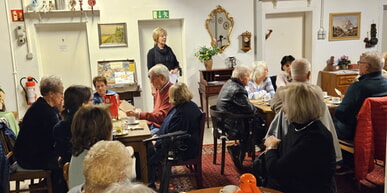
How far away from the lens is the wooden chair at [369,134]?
315 centimetres

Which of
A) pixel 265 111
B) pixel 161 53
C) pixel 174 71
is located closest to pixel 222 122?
pixel 265 111

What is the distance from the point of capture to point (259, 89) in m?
4.77

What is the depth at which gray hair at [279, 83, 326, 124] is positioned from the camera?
81.6 inches

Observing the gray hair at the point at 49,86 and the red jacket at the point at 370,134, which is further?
the red jacket at the point at 370,134

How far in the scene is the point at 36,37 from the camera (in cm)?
571

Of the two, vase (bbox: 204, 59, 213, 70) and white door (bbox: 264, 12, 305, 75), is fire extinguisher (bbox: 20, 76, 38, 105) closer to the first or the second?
vase (bbox: 204, 59, 213, 70)

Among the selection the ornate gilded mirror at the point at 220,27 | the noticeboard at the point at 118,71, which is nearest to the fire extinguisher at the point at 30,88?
the noticeboard at the point at 118,71

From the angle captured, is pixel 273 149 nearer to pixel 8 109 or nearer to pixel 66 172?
pixel 66 172

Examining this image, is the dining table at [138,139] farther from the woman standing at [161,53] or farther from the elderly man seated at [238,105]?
the woman standing at [161,53]

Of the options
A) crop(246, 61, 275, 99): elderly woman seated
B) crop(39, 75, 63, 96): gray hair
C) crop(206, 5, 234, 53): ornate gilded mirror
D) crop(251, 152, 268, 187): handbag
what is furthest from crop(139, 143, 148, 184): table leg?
crop(206, 5, 234, 53): ornate gilded mirror

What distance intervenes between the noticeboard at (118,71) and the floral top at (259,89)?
2.06 metres

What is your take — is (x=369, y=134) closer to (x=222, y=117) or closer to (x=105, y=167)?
(x=222, y=117)

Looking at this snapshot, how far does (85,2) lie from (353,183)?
15.0 ft

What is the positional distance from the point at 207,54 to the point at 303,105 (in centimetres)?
404
